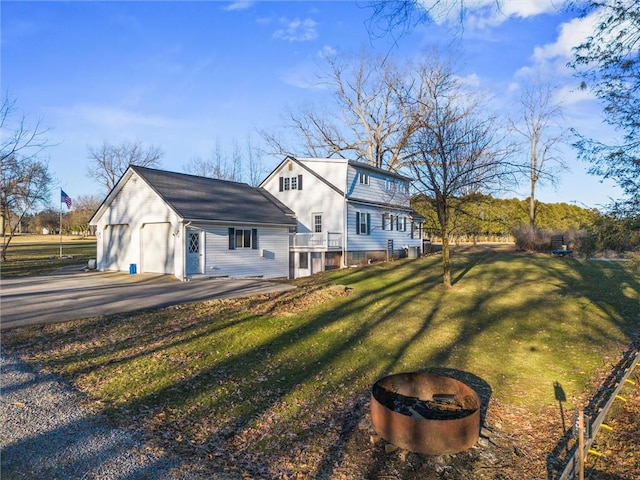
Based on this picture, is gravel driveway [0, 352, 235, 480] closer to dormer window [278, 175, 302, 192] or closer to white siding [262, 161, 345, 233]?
white siding [262, 161, 345, 233]

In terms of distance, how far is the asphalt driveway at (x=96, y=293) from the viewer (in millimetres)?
10336

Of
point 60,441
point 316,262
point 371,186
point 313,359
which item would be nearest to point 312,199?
point 316,262

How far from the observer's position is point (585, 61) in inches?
244

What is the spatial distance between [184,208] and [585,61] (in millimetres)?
15698

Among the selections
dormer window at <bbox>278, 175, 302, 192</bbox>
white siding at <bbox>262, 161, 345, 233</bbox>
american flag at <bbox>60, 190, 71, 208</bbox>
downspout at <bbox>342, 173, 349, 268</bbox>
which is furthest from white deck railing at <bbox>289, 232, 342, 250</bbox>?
american flag at <bbox>60, 190, 71, 208</bbox>

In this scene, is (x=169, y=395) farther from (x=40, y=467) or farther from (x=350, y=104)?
(x=350, y=104)

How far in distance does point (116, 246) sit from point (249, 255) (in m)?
7.41

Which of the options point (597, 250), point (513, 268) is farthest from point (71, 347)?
point (513, 268)

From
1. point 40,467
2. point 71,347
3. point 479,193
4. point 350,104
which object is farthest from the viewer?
point 350,104

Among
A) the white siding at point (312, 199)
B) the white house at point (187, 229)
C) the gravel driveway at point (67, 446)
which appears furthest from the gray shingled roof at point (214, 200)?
the gravel driveway at point (67, 446)

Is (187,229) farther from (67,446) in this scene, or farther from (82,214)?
(82,214)

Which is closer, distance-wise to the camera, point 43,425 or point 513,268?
point 43,425

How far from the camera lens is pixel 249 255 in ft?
66.9

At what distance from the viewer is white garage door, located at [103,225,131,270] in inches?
824
